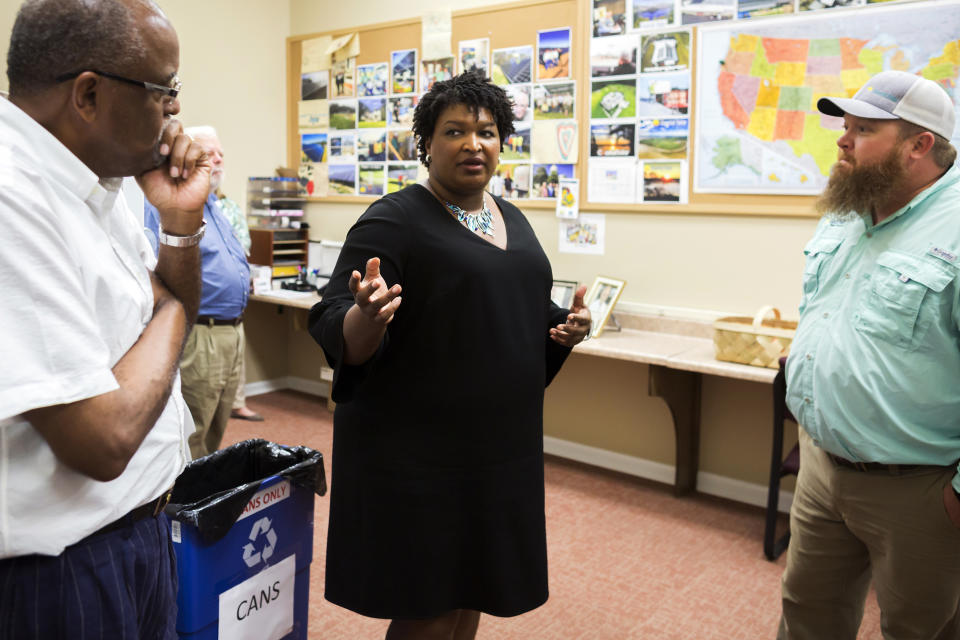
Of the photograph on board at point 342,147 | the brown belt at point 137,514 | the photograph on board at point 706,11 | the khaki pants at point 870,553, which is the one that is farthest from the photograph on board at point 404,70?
the brown belt at point 137,514

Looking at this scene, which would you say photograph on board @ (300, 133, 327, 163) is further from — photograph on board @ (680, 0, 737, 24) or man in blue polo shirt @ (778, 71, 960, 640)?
man in blue polo shirt @ (778, 71, 960, 640)

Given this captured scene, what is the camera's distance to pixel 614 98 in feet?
12.3

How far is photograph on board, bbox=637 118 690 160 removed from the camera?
3.56m

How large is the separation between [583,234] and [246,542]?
2.56 meters

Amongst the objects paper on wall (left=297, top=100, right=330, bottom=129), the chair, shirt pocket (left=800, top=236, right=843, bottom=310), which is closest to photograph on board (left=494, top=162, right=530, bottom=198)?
paper on wall (left=297, top=100, right=330, bottom=129)

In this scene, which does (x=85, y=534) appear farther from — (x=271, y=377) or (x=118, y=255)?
(x=271, y=377)

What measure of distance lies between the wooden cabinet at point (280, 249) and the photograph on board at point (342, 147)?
0.57m

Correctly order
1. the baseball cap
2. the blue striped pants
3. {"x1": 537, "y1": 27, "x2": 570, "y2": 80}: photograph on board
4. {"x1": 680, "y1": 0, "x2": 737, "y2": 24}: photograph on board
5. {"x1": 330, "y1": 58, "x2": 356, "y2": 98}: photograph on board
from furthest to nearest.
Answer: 1. {"x1": 330, "y1": 58, "x2": 356, "y2": 98}: photograph on board
2. {"x1": 537, "y1": 27, "x2": 570, "y2": 80}: photograph on board
3. {"x1": 680, "y1": 0, "x2": 737, "y2": 24}: photograph on board
4. the baseball cap
5. the blue striped pants

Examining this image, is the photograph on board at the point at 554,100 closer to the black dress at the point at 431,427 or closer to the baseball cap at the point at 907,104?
the baseball cap at the point at 907,104

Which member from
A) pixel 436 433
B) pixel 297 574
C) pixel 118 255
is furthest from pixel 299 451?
pixel 118 255

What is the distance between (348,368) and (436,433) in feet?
0.73

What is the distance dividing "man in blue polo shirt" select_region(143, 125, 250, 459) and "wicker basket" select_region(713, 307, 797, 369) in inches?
80.0

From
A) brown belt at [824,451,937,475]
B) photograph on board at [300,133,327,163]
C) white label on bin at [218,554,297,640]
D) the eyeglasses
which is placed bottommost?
white label on bin at [218,554,297,640]

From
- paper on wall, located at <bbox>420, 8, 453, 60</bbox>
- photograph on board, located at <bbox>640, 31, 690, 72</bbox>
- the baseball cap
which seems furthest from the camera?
paper on wall, located at <bbox>420, 8, 453, 60</bbox>
